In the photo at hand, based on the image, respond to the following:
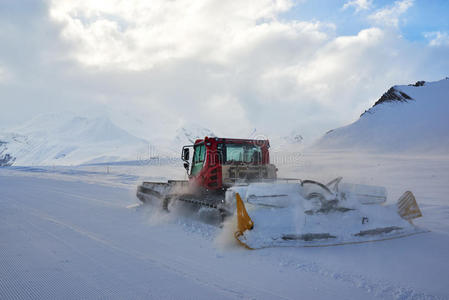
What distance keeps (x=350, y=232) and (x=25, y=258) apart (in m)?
4.67

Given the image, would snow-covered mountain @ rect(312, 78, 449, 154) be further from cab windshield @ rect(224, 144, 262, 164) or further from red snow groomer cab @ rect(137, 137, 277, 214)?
red snow groomer cab @ rect(137, 137, 277, 214)

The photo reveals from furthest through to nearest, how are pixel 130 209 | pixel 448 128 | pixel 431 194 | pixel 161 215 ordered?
pixel 448 128 < pixel 431 194 < pixel 130 209 < pixel 161 215

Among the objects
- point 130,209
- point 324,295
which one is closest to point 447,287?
point 324,295

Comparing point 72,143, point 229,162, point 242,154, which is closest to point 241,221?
point 229,162

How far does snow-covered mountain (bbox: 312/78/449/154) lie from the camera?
1250 inches

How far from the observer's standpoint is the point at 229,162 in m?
7.52

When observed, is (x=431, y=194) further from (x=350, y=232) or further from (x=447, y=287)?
(x=447, y=287)

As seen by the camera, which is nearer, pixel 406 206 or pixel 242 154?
pixel 406 206

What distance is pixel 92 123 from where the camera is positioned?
5773 inches

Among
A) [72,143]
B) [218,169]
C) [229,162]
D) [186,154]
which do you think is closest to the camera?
[218,169]

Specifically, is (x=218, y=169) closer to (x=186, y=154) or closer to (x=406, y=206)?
(x=186, y=154)

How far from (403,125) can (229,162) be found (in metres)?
36.5

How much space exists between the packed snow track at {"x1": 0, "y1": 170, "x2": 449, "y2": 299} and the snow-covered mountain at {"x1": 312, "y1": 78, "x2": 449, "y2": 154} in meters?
28.4

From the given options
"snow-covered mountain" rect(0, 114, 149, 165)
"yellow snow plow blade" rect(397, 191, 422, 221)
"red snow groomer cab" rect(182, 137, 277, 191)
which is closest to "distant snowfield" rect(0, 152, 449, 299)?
"yellow snow plow blade" rect(397, 191, 422, 221)
